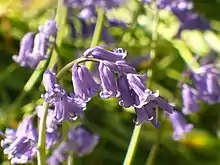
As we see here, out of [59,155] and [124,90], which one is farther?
[59,155]

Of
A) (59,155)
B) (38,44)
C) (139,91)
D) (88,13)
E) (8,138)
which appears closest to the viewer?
(139,91)

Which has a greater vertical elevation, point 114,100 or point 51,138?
point 51,138

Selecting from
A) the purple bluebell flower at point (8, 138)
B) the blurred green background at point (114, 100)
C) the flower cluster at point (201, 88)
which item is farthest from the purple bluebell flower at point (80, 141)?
the blurred green background at point (114, 100)

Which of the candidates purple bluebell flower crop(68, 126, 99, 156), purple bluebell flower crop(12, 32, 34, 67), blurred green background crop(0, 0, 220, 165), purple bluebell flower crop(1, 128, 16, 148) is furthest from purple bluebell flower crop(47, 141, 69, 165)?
blurred green background crop(0, 0, 220, 165)

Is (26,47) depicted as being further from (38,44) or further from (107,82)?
(107,82)

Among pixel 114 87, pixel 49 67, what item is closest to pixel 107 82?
pixel 114 87

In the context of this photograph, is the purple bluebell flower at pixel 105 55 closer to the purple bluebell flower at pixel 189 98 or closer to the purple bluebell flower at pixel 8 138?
the purple bluebell flower at pixel 8 138

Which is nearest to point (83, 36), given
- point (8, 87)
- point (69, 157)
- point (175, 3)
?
point (175, 3)

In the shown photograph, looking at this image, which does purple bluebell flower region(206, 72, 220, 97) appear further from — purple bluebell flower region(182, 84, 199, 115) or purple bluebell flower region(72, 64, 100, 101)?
purple bluebell flower region(72, 64, 100, 101)
